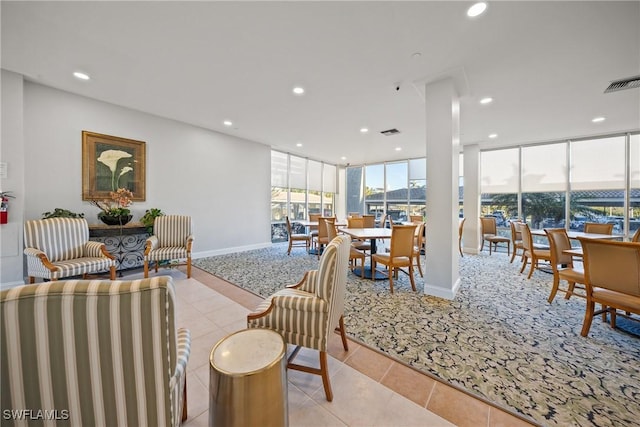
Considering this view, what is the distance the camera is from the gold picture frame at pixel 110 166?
3775 millimetres

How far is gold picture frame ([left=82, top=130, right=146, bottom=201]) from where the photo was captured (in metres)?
3.78

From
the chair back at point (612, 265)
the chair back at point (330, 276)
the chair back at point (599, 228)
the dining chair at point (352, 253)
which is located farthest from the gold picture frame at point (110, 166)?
the chair back at point (599, 228)

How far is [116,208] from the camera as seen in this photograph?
3959 mm

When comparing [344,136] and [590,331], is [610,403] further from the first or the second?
[344,136]

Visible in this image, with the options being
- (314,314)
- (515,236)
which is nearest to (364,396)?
(314,314)

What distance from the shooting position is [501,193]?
642 centimetres

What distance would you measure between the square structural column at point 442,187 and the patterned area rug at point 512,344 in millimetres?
317

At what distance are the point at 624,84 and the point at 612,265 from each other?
2.86m

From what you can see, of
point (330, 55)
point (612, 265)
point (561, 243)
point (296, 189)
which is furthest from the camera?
point (296, 189)

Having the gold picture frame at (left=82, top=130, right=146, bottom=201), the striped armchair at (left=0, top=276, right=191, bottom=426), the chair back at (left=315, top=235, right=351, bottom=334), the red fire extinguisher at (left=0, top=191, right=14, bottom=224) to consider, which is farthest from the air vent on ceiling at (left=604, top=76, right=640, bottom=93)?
the red fire extinguisher at (left=0, top=191, right=14, bottom=224)

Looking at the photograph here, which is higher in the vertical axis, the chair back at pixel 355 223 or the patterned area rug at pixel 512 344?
the chair back at pixel 355 223

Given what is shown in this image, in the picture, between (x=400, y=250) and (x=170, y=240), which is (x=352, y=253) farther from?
(x=170, y=240)

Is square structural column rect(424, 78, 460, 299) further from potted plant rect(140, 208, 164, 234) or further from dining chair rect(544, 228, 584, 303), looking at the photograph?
potted plant rect(140, 208, 164, 234)

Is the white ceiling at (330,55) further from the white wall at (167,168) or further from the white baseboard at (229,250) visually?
the white baseboard at (229,250)
